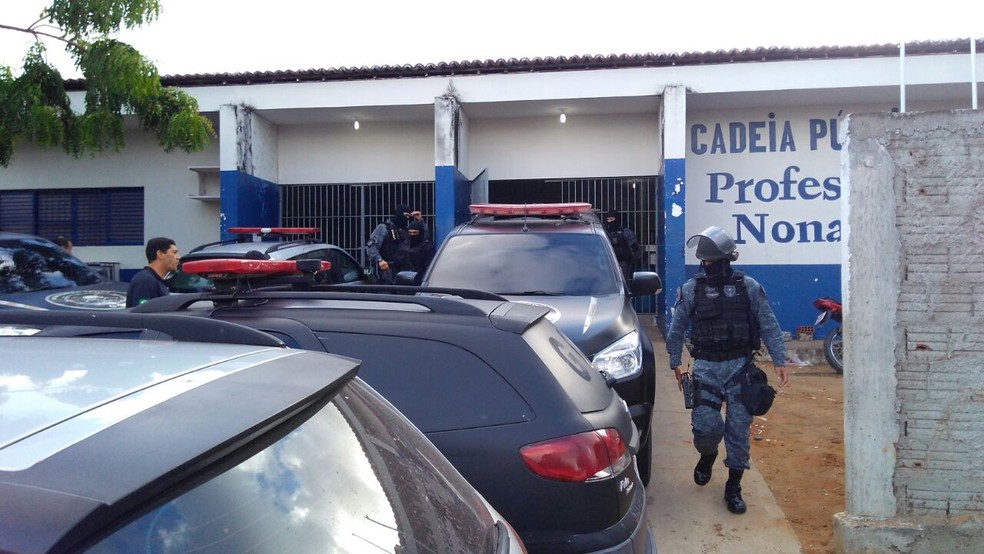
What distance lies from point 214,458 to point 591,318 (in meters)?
3.94

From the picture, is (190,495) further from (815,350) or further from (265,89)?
(265,89)

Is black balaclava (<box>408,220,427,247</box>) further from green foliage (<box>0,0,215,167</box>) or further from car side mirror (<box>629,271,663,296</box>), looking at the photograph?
car side mirror (<box>629,271,663,296</box>)

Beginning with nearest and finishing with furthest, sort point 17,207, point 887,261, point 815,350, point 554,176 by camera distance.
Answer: point 887,261 < point 815,350 < point 554,176 < point 17,207

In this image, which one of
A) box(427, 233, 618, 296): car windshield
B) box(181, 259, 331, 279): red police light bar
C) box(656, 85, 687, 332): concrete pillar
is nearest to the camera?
box(181, 259, 331, 279): red police light bar

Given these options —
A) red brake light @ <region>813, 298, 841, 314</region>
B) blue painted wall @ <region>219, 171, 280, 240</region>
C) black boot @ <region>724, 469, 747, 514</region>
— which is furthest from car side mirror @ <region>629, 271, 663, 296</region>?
blue painted wall @ <region>219, 171, 280, 240</region>

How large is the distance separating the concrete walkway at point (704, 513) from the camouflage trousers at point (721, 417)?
333mm

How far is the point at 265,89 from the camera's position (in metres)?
11.4

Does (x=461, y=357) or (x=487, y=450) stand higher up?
(x=461, y=357)

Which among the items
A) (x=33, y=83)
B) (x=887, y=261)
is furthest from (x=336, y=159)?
(x=887, y=261)

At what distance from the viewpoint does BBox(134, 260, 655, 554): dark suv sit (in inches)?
102

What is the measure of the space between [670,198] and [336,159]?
539 centimetres

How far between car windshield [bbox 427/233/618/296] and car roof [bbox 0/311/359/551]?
13.7 ft

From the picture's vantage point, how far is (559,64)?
1072 cm

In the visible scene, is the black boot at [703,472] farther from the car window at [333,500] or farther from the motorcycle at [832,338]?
the motorcycle at [832,338]
